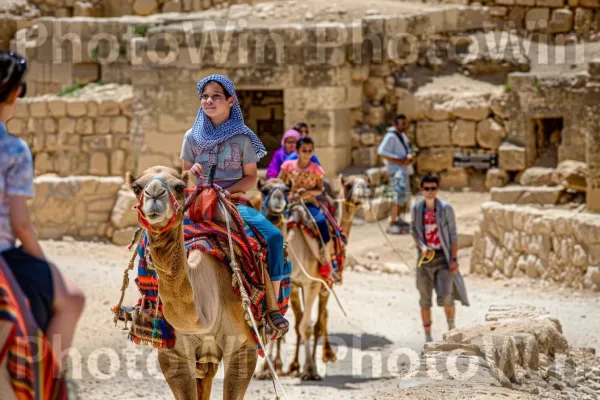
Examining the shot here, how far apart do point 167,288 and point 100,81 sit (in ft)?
47.0

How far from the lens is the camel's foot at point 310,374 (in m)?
10.6

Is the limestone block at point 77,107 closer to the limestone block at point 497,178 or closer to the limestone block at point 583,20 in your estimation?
the limestone block at point 497,178

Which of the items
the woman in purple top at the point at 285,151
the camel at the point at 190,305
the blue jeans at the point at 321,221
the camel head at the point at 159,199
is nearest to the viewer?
the camel head at the point at 159,199

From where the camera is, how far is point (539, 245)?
46.5 ft

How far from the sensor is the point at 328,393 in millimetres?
9930

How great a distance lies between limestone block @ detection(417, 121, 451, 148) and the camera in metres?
19.4

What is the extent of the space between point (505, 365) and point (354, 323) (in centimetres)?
507

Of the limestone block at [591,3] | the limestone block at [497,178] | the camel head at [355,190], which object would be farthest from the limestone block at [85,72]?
the limestone block at [591,3]

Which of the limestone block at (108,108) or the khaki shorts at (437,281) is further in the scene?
the limestone block at (108,108)

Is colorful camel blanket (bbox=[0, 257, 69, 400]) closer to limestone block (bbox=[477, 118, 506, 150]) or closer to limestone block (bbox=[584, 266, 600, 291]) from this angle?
limestone block (bbox=[584, 266, 600, 291])

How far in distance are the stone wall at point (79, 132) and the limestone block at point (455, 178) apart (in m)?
5.54

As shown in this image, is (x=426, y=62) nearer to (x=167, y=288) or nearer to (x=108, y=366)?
(x=108, y=366)

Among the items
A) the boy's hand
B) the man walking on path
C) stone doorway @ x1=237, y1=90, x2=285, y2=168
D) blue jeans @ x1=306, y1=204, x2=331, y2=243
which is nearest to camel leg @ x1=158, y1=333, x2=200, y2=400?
the boy's hand

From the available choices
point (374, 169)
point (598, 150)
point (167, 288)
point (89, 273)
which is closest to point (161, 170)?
point (167, 288)
